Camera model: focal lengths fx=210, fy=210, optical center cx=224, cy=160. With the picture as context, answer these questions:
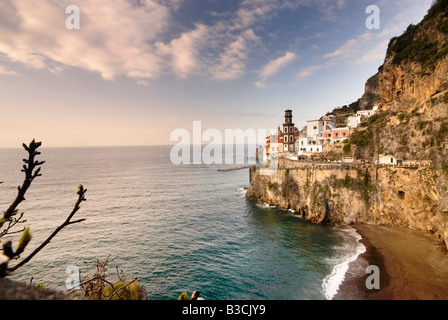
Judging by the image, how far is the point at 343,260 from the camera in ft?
88.2

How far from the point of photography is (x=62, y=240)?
112ft

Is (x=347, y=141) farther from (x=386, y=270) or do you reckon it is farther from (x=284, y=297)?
(x=284, y=297)

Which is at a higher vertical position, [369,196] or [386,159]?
[386,159]

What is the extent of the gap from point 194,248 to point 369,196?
107 ft

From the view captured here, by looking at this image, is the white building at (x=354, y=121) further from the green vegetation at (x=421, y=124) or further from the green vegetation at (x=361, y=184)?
the green vegetation at (x=361, y=184)

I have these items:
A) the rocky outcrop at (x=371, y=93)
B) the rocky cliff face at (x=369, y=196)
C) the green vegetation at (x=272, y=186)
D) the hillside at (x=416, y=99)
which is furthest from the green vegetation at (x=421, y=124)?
the rocky outcrop at (x=371, y=93)

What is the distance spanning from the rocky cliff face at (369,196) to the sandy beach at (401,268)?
9.67 feet

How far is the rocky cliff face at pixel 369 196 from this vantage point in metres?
31.6

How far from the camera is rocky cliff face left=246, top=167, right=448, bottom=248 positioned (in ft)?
104

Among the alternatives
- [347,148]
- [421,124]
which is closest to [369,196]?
[421,124]

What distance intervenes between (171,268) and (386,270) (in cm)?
2541

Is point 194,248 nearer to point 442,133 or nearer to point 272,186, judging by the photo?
point 272,186
